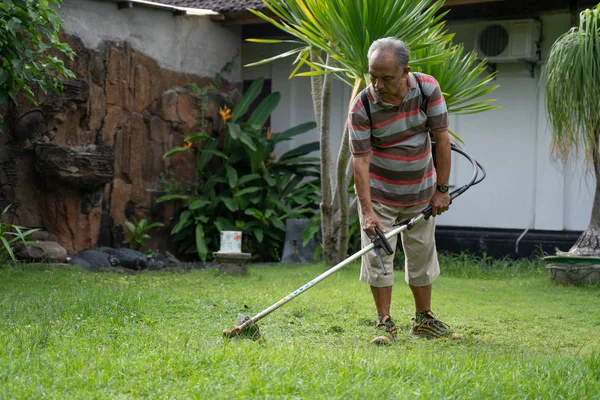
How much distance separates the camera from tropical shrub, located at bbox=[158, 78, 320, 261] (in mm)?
10945

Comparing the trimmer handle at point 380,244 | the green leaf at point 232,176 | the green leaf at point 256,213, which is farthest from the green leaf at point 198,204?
the trimmer handle at point 380,244

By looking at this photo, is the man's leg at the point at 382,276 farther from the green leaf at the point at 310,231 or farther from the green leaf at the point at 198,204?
the green leaf at the point at 198,204

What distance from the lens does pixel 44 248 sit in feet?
28.7

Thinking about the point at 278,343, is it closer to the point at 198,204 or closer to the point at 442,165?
the point at 442,165

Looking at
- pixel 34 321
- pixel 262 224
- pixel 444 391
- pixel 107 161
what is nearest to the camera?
pixel 444 391

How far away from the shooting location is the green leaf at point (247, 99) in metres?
11.6

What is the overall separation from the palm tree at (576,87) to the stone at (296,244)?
406 cm

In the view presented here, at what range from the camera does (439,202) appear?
503 centimetres

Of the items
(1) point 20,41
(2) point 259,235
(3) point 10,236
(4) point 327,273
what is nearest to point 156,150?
(2) point 259,235

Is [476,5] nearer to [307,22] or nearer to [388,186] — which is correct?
[307,22]

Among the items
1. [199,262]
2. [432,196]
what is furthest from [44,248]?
[432,196]

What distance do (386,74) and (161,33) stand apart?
684cm

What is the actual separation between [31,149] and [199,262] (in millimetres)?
2642

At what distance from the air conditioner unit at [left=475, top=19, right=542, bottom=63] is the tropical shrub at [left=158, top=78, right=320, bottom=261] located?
260 cm
